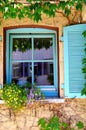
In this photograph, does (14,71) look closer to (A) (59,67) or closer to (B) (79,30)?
(A) (59,67)

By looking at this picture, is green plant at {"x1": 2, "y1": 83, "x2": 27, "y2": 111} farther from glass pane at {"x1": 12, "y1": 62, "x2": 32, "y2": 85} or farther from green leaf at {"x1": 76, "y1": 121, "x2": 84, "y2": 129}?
green leaf at {"x1": 76, "y1": 121, "x2": 84, "y2": 129}

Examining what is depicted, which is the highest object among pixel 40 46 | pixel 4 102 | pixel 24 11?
pixel 24 11

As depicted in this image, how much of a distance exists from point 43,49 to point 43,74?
1.60ft

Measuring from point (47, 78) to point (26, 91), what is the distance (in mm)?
570

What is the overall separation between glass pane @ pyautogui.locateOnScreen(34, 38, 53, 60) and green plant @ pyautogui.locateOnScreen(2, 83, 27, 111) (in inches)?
32.7

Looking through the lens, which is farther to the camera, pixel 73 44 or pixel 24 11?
pixel 73 44

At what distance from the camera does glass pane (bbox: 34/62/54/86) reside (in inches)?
213

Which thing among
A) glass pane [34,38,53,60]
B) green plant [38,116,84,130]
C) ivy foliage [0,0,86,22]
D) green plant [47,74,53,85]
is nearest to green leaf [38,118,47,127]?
green plant [38,116,84,130]

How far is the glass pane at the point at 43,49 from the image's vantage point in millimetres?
5445

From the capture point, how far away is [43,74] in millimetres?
5441

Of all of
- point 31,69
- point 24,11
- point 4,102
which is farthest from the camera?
point 31,69

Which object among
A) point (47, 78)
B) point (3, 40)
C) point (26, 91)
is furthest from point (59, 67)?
point (3, 40)

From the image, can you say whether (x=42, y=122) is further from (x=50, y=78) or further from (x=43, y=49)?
(x=43, y=49)

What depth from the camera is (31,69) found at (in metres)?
5.41
